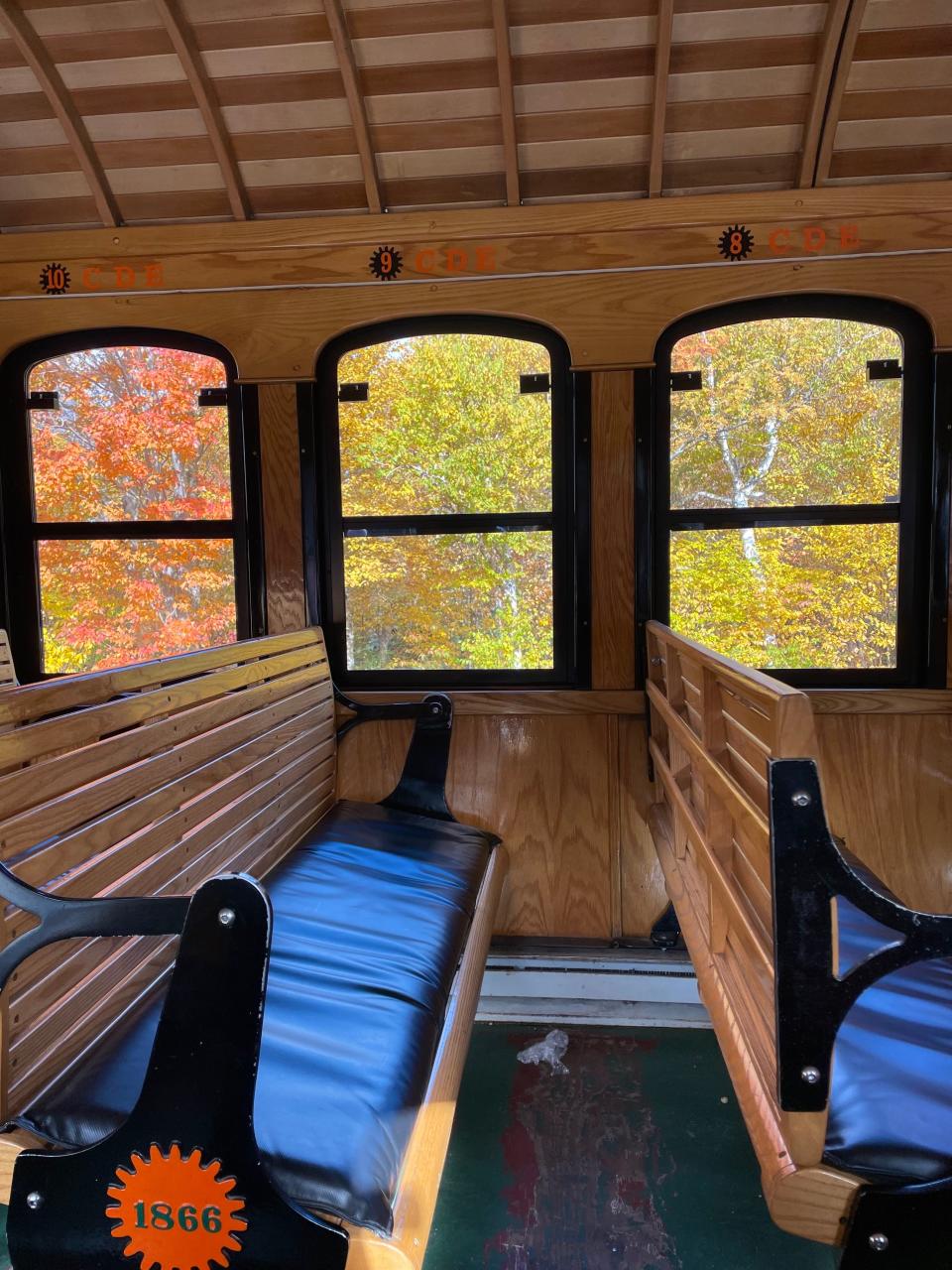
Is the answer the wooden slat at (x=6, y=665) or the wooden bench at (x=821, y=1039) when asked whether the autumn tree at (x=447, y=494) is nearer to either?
the wooden slat at (x=6, y=665)

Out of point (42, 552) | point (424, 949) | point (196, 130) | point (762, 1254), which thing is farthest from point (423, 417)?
point (762, 1254)

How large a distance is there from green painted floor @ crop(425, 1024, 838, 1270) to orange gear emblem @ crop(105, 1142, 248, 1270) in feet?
2.91

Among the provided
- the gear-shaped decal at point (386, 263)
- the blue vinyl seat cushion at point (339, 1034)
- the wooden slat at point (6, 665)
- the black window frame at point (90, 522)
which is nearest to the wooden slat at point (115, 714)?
the blue vinyl seat cushion at point (339, 1034)

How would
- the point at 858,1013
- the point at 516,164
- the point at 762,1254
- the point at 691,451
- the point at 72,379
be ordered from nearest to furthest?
the point at 858,1013
the point at 762,1254
the point at 516,164
the point at 691,451
the point at 72,379

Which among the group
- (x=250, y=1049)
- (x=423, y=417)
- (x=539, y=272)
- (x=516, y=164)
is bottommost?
(x=250, y=1049)

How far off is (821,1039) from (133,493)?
10.6 ft

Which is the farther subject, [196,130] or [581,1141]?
[196,130]

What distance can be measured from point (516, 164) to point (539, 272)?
386mm

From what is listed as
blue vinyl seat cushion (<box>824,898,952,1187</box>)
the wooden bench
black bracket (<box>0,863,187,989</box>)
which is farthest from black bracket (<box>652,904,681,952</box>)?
black bracket (<box>0,863,187,989</box>)

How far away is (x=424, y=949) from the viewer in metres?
1.99

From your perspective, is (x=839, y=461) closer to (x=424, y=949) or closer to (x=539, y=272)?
(x=539, y=272)

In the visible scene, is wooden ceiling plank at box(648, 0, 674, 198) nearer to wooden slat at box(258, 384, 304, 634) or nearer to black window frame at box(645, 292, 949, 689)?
black window frame at box(645, 292, 949, 689)

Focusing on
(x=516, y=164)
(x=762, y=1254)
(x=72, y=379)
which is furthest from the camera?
(x=72, y=379)

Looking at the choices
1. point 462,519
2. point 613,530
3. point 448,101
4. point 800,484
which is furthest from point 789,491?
point 448,101
